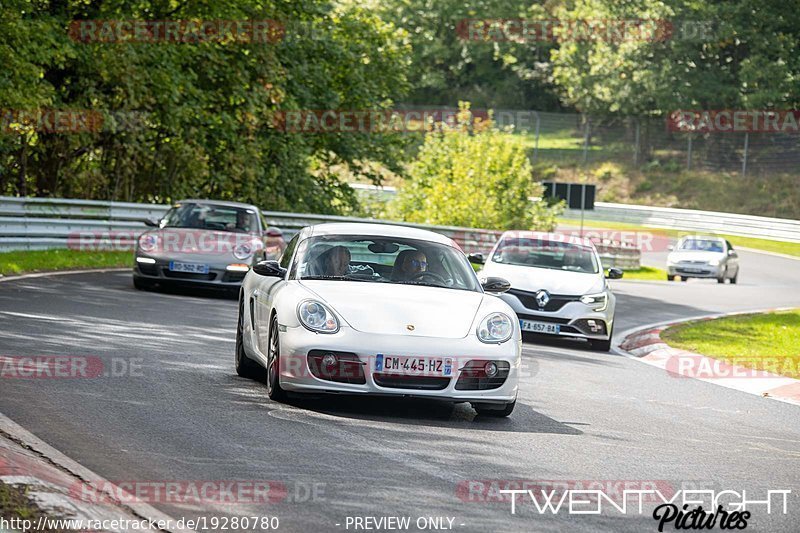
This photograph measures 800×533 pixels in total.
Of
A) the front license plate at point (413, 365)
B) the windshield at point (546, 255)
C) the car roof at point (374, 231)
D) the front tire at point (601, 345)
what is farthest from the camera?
the windshield at point (546, 255)

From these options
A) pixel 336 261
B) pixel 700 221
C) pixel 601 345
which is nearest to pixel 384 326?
pixel 336 261

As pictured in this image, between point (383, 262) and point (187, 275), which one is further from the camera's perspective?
point (187, 275)

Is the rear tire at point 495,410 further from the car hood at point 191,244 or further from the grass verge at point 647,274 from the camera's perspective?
the grass verge at point 647,274

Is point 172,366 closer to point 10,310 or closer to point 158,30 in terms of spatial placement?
point 10,310

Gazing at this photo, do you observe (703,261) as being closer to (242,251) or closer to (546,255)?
(546,255)

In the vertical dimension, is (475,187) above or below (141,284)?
above

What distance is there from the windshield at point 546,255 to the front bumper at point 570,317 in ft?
4.18

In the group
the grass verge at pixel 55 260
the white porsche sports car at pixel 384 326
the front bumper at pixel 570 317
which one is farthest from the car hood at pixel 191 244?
the white porsche sports car at pixel 384 326

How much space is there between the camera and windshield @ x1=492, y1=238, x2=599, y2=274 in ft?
60.0

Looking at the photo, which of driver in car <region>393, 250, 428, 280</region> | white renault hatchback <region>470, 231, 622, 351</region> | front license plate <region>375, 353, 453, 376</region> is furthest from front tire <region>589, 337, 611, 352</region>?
front license plate <region>375, 353, 453, 376</region>

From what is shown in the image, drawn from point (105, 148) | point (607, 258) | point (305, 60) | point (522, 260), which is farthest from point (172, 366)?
point (607, 258)

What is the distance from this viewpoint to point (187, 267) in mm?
19094

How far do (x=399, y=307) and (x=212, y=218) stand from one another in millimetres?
11299

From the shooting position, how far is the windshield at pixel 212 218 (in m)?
20.1
